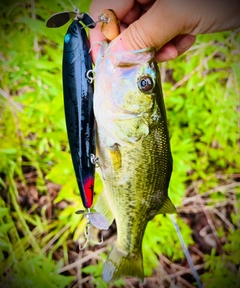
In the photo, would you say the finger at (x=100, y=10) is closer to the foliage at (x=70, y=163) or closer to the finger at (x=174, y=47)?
the finger at (x=174, y=47)

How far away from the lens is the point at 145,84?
2.26 feet

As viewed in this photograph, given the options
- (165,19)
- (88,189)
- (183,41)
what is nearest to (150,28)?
(165,19)

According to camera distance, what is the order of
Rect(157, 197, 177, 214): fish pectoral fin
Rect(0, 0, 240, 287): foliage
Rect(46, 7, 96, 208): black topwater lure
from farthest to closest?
Rect(0, 0, 240, 287): foliage → Rect(157, 197, 177, 214): fish pectoral fin → Rect(46, 7, 96, 208): black topwater lure

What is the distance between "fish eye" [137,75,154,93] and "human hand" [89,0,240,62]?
0.27 ft

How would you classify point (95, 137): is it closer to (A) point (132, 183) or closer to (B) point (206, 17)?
(A) point (132, 183)

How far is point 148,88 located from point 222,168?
1.09 m

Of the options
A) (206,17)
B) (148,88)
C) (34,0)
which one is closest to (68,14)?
(148,88)

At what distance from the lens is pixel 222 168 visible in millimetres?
1637

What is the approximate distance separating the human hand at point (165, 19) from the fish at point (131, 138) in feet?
0.16

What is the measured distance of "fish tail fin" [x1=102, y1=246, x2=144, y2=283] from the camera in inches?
38.9

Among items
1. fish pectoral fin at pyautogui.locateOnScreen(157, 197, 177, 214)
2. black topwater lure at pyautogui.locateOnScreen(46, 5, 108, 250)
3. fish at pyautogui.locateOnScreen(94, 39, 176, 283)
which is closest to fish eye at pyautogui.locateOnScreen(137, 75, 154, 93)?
fish at pyautogui.locateOnScreen(94, 39, 176, 283)

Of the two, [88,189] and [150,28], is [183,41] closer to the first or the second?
[150,28]

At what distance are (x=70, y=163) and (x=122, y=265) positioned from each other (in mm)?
550

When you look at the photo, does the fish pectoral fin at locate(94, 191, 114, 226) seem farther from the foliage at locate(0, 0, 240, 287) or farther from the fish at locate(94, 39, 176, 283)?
the foliage at locate(0, 0, 240, 287)
